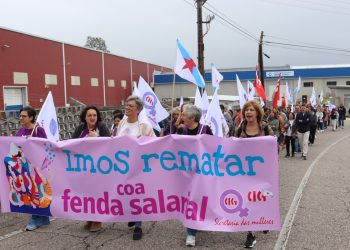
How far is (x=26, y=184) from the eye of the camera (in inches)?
212

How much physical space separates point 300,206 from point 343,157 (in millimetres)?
7172

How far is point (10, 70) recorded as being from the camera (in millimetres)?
28672

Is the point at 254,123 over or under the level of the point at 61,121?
over

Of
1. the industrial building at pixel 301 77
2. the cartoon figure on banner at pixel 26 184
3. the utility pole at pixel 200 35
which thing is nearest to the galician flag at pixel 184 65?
the cartoon figure on banner at pixel 26 184

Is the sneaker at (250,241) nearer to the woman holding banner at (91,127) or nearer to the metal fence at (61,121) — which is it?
the woman holding banner at (91,127)

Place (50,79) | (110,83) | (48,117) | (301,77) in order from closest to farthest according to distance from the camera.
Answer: (48,117) → (50,79) → (110,83) → (301,77)

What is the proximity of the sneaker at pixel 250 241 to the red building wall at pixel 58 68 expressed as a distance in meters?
25.6

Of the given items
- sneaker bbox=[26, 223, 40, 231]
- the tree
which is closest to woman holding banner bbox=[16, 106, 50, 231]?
sneaker bbox=[26, 223, 40, 231]

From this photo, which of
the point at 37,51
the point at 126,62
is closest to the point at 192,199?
the point at 37,51

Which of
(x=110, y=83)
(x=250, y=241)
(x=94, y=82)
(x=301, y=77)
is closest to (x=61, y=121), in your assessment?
(x=250, y=241)

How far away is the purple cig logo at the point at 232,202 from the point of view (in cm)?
475

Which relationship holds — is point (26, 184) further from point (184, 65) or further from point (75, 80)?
point (75, 80)

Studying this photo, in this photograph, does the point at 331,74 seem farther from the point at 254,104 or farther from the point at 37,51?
the point at 254,104

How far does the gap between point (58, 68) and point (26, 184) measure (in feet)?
100
